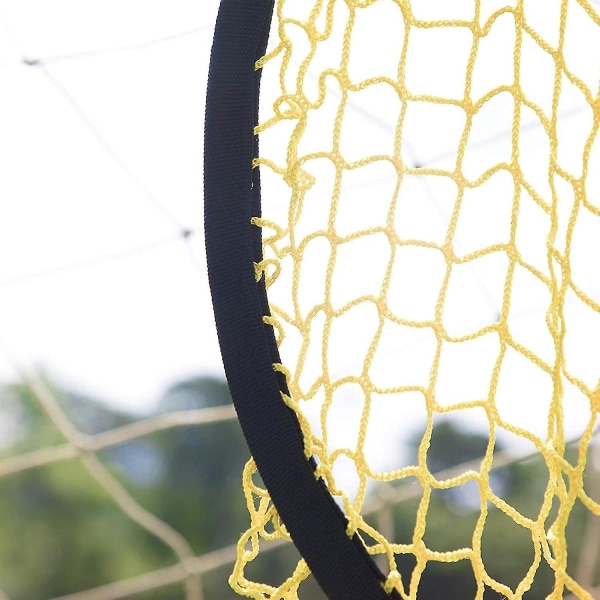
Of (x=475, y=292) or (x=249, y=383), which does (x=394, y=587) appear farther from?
(x=475, y=292)

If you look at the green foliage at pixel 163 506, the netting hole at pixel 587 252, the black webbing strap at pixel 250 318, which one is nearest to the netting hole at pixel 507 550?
the green foliage at pixel 163 506

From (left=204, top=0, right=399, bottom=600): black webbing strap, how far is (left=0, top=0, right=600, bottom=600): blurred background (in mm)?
3222

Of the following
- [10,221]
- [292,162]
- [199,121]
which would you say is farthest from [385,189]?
[292,162]

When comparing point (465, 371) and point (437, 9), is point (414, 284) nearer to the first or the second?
point (465, 371)

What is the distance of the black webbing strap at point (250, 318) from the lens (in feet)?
1.78

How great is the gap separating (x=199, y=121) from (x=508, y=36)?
1455 millimetres

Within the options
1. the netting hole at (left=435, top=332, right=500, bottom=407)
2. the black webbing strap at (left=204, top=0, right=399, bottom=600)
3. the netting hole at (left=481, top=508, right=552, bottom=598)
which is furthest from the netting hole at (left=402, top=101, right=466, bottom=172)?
the black webbing strap at (left=204, top=0, right=399, bottom=600)

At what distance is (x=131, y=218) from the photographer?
4.52 meters

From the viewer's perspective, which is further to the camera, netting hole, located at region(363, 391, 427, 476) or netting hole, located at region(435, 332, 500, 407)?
netting hole, located at region(363, 391, 427, 476)

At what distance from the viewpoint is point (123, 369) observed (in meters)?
4.69

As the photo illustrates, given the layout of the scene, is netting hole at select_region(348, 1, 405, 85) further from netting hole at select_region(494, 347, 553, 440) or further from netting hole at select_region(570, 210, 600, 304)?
netting hole at select_region(494, 347, 553, 440)

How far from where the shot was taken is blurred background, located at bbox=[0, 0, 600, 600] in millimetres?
4012

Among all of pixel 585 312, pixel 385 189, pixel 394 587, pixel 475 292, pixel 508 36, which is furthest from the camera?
pixel 475 292

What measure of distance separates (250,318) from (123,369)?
13.9 feet
